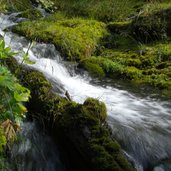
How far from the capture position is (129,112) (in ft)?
18.6

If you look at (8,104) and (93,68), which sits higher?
(8,104)

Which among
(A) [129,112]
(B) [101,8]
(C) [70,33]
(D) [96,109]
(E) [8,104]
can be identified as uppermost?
(E) [8,104]

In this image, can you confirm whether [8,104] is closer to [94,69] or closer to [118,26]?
[94,69]

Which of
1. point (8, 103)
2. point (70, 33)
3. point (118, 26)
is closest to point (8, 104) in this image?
point (8, 103)

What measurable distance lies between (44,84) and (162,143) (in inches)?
67.7

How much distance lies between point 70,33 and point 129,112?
4.06 meters

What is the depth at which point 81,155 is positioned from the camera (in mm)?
4094

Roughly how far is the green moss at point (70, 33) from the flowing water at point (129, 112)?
35 cm

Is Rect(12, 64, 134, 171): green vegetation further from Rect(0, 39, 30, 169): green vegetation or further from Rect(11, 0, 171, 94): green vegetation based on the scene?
Rect(11, 0, 171, 94): green vegetation

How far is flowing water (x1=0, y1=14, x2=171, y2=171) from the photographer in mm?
4523

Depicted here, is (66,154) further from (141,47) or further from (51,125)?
(141,47)

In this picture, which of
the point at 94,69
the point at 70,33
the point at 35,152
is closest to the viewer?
the point at 35,152

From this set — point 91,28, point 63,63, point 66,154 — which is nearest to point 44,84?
point 66,154

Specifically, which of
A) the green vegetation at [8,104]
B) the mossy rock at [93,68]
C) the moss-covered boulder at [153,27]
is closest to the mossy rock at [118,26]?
the moss-covered boulder at [153,27]
